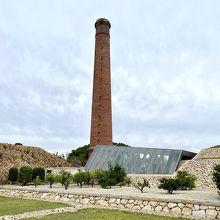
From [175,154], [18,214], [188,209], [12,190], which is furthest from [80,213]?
[175,154]

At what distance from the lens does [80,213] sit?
12430 millimetres

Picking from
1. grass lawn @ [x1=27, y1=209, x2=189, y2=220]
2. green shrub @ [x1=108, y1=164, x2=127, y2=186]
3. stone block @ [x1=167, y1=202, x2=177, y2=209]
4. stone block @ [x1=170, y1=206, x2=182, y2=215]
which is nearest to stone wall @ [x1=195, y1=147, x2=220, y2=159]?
green shrub @ [x1=108, y1=164, x2=127, y2=186]

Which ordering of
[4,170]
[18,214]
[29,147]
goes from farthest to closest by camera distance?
[29,147] < [4,170] < [18,214]

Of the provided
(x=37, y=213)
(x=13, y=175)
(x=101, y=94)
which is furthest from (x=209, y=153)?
(x=37, y=213)

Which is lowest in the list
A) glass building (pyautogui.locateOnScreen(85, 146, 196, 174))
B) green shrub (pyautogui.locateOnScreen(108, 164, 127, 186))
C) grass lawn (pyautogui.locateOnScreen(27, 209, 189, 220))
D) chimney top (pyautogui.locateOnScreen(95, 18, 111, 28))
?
grass lawn (pyautogui.locateOnScreen(27, 209, 189, 220))

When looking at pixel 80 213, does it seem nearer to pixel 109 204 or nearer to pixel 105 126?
pixel 109 204

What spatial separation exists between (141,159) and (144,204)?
1299cm

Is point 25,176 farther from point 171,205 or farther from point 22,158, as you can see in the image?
point 171,205

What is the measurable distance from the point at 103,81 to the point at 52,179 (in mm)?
19828

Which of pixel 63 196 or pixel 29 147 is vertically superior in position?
pixel 29 147

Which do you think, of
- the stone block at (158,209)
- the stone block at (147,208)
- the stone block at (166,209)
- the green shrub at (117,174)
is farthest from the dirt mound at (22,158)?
the stone block at (166,209)

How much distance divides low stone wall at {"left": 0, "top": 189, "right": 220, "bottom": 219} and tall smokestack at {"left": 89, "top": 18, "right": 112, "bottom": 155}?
20.4m

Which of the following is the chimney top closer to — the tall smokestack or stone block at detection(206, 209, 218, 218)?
the tall smokestack

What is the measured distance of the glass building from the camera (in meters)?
25.3
